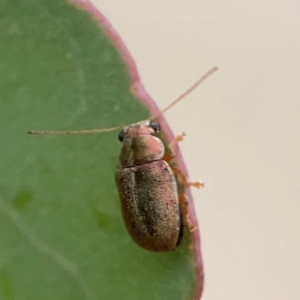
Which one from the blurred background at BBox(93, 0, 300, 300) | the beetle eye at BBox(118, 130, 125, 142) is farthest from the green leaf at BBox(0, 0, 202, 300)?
the blurred background at BBox(93, 0, 300, 300)

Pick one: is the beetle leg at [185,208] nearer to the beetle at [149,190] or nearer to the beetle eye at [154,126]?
the beetle at [149,190]

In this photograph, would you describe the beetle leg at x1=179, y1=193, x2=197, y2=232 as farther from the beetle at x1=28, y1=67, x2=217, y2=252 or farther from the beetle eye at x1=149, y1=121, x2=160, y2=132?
the beetle eye at x1=149, y1=121, x2=160, y2=132

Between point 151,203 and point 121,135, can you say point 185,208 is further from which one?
point 121,135

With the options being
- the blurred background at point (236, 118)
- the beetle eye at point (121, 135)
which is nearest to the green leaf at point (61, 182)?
the beetle eye at point (121, 135)

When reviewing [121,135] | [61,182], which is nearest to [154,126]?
[121,135]

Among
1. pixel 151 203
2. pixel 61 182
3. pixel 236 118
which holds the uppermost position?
pixel 61 182

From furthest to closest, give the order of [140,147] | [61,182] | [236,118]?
[236,118]
[140,147]
[61,182]
